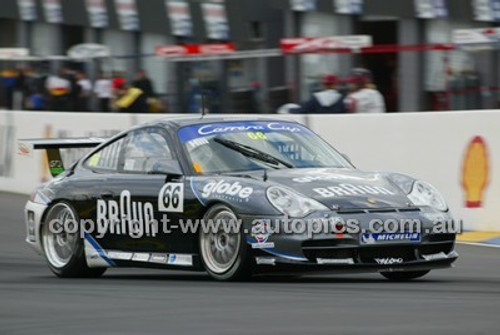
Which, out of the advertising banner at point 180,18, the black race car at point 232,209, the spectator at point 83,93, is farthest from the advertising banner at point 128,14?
the black race car at point 232,209

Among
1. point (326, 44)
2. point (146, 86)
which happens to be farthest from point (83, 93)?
point (326, 44)

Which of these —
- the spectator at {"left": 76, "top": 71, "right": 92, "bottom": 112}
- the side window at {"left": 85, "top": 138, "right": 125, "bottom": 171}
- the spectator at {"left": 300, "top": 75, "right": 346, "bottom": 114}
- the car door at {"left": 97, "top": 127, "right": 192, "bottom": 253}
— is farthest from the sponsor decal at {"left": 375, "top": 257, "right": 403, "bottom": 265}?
the spectator at {"left": 76, "top": 71, "right": 92, "bottom": 112}

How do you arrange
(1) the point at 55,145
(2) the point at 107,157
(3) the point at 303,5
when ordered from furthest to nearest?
1. (3) the point at 303,5
2. (1) the point at 55,145
3. (2) the point at 107,157

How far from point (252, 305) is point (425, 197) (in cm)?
224

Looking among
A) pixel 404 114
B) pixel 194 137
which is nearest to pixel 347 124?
pixel 404 114

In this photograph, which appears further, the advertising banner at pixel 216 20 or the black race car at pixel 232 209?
the advertising banner at pixel 216 20

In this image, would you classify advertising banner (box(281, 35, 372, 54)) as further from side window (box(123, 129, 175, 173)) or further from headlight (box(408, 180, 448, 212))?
headlight (box(408, 180, 448, 212))

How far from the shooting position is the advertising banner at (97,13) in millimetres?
35094

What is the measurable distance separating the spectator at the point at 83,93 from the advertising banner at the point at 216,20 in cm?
779

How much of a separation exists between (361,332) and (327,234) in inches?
97.8

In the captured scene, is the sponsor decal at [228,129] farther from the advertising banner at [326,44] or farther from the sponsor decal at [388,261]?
the advertising banner at [326,44]

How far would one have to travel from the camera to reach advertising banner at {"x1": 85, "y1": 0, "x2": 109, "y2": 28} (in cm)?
3509

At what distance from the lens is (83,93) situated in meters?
22.0

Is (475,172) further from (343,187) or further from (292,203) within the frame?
(292,203)
